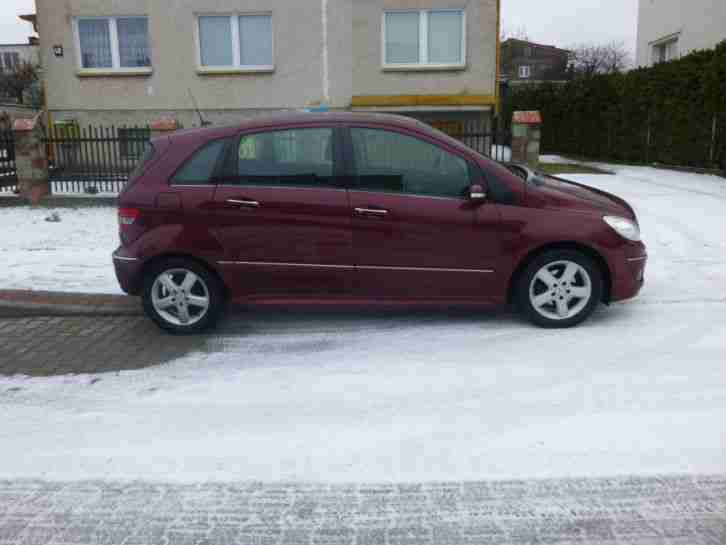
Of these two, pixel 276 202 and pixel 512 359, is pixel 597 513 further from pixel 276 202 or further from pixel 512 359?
pixel 276 202

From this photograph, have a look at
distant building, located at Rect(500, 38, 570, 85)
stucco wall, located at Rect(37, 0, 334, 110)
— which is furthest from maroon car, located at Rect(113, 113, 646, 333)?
distant building, located at Rect(500, 38, 570, 85)

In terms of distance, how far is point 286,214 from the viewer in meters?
5.47

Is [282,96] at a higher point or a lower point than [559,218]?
higher

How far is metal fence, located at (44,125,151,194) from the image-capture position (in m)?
13.1

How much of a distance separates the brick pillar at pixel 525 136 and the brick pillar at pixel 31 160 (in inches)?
346

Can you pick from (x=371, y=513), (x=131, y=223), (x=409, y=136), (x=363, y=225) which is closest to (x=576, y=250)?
(x=409, y=136)

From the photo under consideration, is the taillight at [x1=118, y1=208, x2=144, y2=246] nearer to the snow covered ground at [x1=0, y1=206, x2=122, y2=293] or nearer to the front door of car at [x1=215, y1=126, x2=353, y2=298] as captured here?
the front door of car at [x1=215, y1=126, x2=353, y2=298]

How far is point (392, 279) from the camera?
18.2 feet

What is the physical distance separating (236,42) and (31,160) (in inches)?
297

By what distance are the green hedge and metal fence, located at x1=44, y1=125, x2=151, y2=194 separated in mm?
13152

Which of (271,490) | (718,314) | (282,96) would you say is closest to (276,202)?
(271,490)

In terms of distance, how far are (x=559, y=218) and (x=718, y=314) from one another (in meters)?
1.76

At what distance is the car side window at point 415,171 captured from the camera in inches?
217

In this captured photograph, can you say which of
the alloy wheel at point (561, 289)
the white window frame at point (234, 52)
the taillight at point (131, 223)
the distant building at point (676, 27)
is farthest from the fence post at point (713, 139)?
the taillight at point (131, 223)
